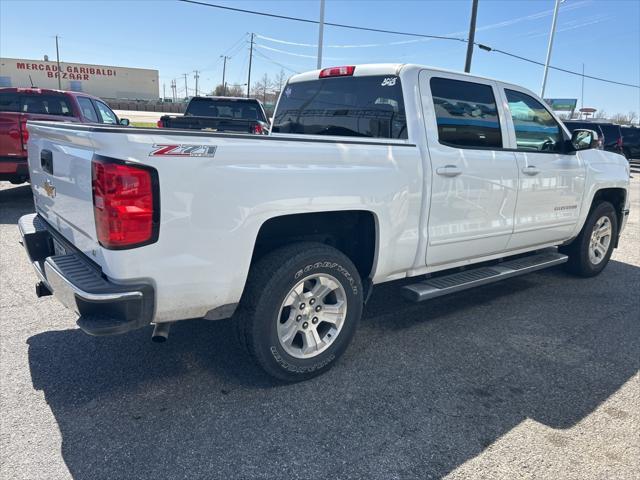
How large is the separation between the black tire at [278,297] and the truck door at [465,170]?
945 mm

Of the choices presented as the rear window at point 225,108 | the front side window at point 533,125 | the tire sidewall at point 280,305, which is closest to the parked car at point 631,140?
the rear window at point 225,108

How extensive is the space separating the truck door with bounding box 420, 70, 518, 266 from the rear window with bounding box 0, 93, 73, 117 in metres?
7.60

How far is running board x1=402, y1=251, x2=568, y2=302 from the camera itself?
374 centimetres

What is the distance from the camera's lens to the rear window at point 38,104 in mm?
8961

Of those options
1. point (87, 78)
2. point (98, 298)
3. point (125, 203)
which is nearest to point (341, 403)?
point (98, 298)

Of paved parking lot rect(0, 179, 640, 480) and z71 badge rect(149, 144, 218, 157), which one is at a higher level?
z71 badge rect(149, 144, 218, 157)

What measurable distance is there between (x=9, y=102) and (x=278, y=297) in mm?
8574

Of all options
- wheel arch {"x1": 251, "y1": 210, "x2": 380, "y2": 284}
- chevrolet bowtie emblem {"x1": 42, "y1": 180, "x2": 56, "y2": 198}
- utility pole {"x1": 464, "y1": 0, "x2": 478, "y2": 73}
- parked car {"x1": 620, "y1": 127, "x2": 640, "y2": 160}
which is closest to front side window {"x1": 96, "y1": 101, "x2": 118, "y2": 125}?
chevrolet bowtie emblem {"x1": 42, "y1": 180, "x2": 56, "y2": 198}

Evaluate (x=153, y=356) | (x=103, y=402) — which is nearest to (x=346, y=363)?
(x=153, y=356)

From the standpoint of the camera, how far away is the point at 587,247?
5.66 metres

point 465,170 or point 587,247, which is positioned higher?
point 465,170

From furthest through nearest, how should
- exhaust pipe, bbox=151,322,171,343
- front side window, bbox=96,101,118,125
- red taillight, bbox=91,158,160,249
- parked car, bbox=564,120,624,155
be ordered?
parked car, bbox=564,120,624,155 < front side window, bbox=96,101,118,125 < exhaust pipe, bbox=151,322,171,343 < red taillight, bbox=91,158,160,249

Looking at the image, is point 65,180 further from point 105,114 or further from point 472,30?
point 472,30

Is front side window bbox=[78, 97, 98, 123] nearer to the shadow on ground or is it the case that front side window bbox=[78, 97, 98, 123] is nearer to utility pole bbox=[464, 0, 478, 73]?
the shadow on ground
